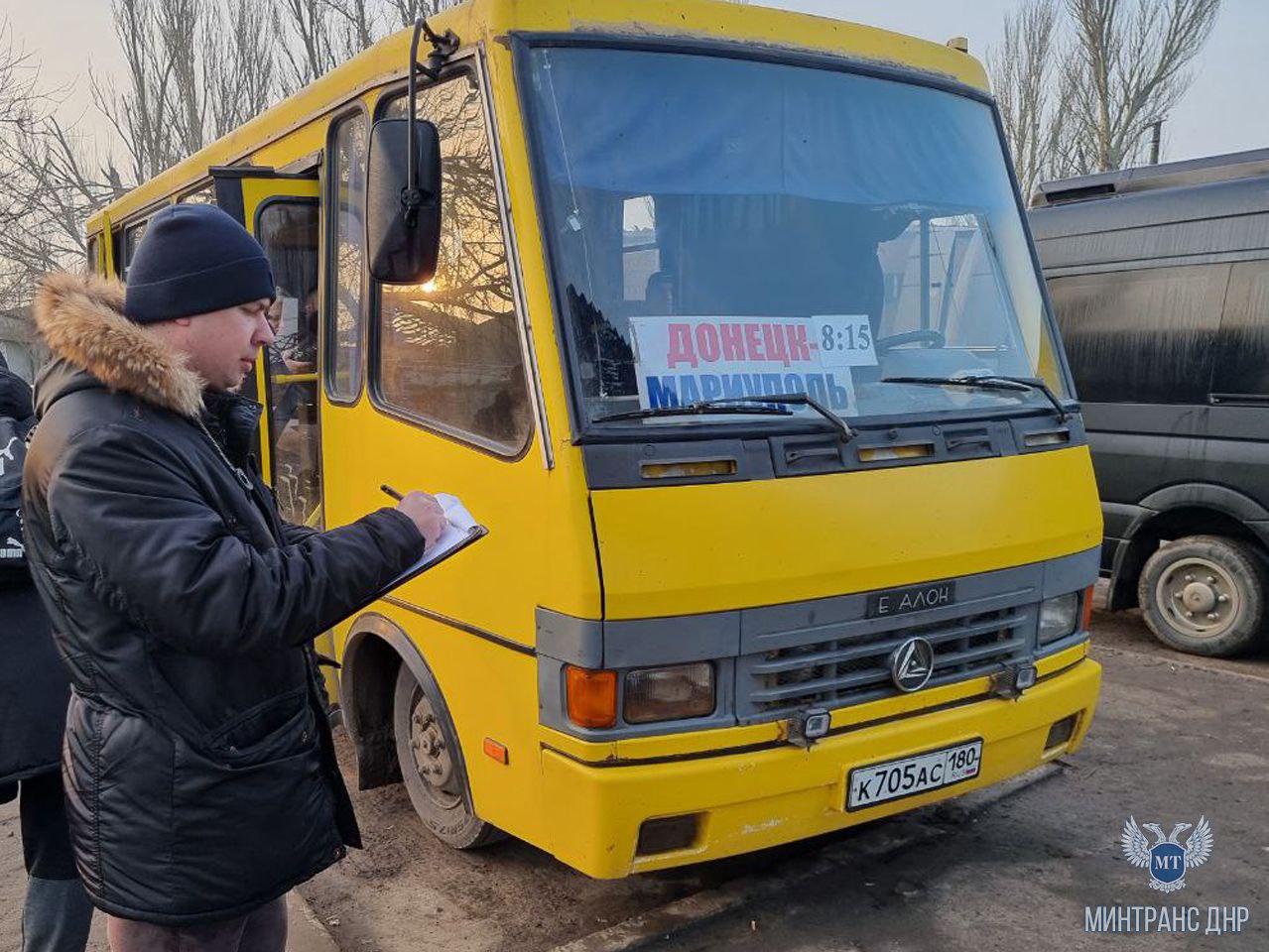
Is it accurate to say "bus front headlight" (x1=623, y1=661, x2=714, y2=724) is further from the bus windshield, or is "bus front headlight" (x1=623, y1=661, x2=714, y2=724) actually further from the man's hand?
the man's hand

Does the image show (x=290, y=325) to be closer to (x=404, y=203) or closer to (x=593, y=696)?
(x=404, y=203)

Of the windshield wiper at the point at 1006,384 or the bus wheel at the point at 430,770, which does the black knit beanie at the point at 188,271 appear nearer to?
the bus wheel at the point at 430,770

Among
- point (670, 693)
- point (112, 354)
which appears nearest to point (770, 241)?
point (670, 693)

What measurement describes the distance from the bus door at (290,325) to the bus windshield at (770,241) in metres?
1.55

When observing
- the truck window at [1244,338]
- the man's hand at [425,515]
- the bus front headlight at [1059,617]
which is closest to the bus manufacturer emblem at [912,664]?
the bus front headlight at [1059,617]

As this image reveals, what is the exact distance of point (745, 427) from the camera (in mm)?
2914

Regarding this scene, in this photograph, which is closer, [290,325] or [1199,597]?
[290,325]

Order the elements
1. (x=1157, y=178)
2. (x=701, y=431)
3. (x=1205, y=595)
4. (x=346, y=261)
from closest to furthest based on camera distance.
→ 1. (x=701, y=431)
2. (x=346, y=261)
3. (x=1205, y=595)
4. (x=1157, y=178)

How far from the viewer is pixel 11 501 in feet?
8.25

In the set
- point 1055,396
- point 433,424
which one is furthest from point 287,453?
point 1055,396

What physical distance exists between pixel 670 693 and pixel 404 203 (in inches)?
59.5

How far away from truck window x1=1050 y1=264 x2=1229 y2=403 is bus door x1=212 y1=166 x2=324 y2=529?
15.7ft

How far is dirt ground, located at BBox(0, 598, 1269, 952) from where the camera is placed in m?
3.26

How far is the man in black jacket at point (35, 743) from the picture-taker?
2.49 metres
